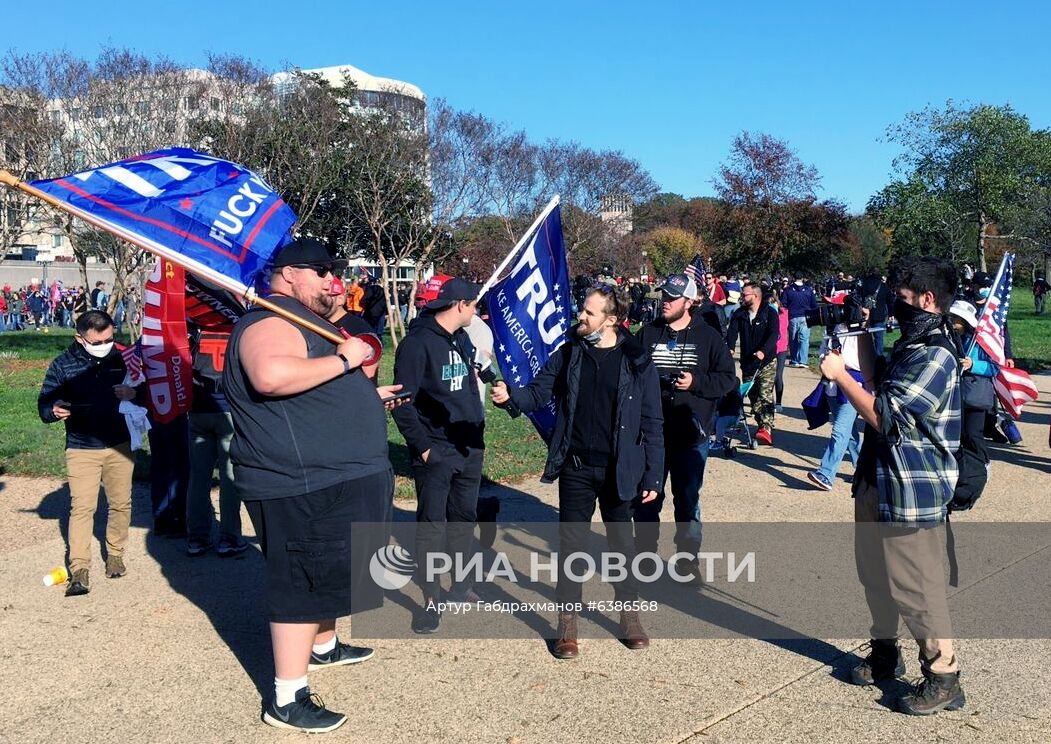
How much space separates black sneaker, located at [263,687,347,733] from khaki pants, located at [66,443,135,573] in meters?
2.35

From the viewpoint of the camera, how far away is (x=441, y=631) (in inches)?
195

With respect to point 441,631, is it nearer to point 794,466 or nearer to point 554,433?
point 554,433

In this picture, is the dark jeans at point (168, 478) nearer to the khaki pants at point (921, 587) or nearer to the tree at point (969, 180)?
the khaki pants at point (921, 587)

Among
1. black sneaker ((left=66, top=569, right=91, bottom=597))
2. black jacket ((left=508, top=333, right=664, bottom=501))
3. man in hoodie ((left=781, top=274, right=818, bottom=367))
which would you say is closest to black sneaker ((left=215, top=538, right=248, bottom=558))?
black sneaker ((left=66, top=569, right=91, bottom=597))

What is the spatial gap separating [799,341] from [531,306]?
13263mm

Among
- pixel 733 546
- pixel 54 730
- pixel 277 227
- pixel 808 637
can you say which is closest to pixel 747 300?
pixel 733 546

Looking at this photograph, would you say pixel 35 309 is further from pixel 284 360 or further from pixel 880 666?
pixel 880 666

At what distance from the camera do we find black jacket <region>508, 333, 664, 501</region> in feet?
15.5

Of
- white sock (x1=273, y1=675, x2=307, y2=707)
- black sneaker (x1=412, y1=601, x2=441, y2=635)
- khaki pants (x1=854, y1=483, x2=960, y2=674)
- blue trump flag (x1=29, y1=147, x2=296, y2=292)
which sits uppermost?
blue trump flag (x1=29, y1=147, x2=296, y2=292)

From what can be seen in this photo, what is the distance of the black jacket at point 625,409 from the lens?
4.72 m

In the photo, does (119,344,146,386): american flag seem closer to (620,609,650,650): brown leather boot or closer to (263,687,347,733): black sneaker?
(263,687,347,733): black sneaker

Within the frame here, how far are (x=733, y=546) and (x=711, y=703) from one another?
2.54m

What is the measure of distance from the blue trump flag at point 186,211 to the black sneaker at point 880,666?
332 cm

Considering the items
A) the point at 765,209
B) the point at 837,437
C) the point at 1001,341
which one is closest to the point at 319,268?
the point at 837,437
